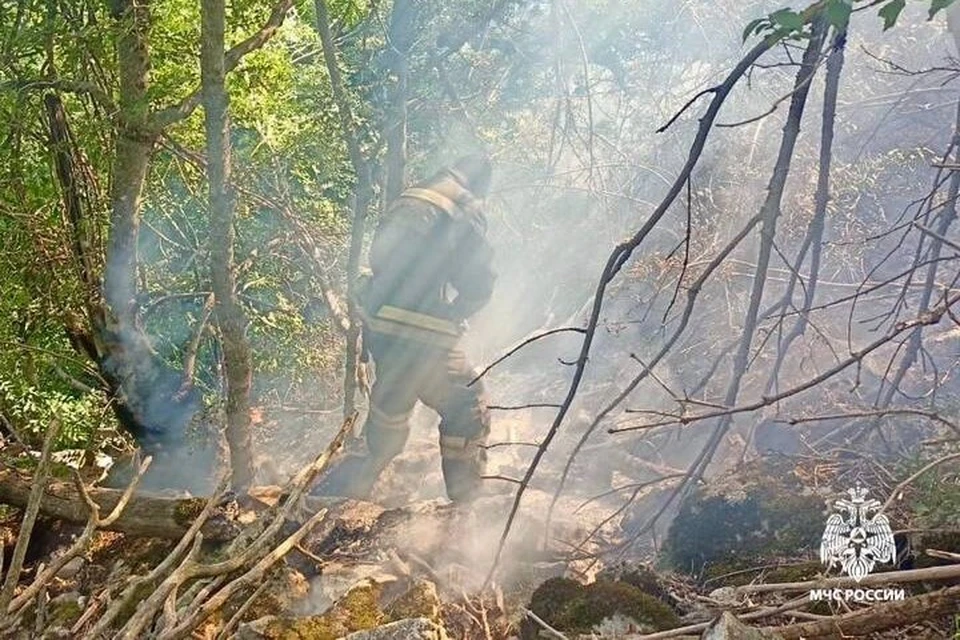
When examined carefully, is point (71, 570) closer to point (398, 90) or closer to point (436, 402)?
point (436, 402)

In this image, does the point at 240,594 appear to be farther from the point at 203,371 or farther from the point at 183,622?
the point at 203,371

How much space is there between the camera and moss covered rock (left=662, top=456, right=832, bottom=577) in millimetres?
2861

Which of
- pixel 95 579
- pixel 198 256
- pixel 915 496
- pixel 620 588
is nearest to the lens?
pixel 620 588

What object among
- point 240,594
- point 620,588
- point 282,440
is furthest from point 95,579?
point 282,440

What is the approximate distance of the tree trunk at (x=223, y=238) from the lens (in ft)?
10.4

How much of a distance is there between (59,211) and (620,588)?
13.3 ft

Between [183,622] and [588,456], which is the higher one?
[588,456]

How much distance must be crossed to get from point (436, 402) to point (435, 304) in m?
0.65

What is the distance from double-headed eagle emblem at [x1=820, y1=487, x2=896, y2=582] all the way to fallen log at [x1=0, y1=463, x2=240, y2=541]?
8.75 ft

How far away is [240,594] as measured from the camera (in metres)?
3.00

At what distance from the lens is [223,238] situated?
12.0 ft

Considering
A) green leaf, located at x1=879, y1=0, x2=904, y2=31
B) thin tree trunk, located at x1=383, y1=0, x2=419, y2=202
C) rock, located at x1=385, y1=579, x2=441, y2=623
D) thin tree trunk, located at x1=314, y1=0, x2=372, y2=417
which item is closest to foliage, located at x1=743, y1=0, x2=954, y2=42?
green leaf, located at x1=879, y1=0, x2=904, y2=31
